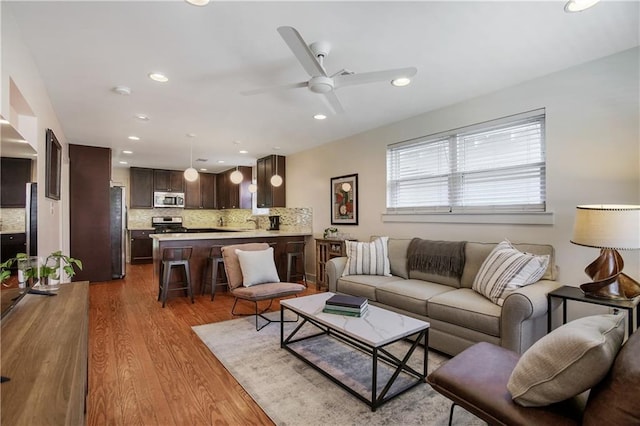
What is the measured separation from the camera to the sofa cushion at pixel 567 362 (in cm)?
113

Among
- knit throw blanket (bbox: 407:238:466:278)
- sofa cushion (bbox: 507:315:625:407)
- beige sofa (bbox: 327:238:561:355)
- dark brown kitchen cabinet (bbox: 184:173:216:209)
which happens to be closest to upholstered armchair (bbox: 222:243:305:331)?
beige sofa (bbox: 327:238:561:355)

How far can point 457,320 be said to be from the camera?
2.60 m

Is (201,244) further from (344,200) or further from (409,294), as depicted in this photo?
(409,294)

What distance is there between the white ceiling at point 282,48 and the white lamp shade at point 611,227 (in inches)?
49.6

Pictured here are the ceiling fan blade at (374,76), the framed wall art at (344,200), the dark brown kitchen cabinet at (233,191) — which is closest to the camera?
the ceiling fan blade at (374,76)

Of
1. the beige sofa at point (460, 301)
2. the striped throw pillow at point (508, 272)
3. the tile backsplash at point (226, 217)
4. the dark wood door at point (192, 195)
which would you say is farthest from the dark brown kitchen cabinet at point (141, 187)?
the striped throw pillow at point (508, 272)

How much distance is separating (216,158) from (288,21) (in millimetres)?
5239

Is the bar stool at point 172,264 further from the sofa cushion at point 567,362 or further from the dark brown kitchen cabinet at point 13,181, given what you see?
the sofa cushion at point 567,362

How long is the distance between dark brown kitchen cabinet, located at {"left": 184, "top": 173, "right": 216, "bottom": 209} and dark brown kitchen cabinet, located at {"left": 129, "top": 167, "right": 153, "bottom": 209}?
2.86 ft

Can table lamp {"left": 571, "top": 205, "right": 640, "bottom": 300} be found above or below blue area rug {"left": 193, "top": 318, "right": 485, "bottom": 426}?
above

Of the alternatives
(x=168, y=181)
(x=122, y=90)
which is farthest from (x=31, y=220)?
(x=168, y=181)

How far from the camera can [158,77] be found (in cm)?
283

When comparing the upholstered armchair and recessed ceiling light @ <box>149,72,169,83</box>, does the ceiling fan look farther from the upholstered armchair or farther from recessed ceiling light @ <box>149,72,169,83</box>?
the upholstered armchair

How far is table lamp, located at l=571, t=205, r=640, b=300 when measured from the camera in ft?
6.77
